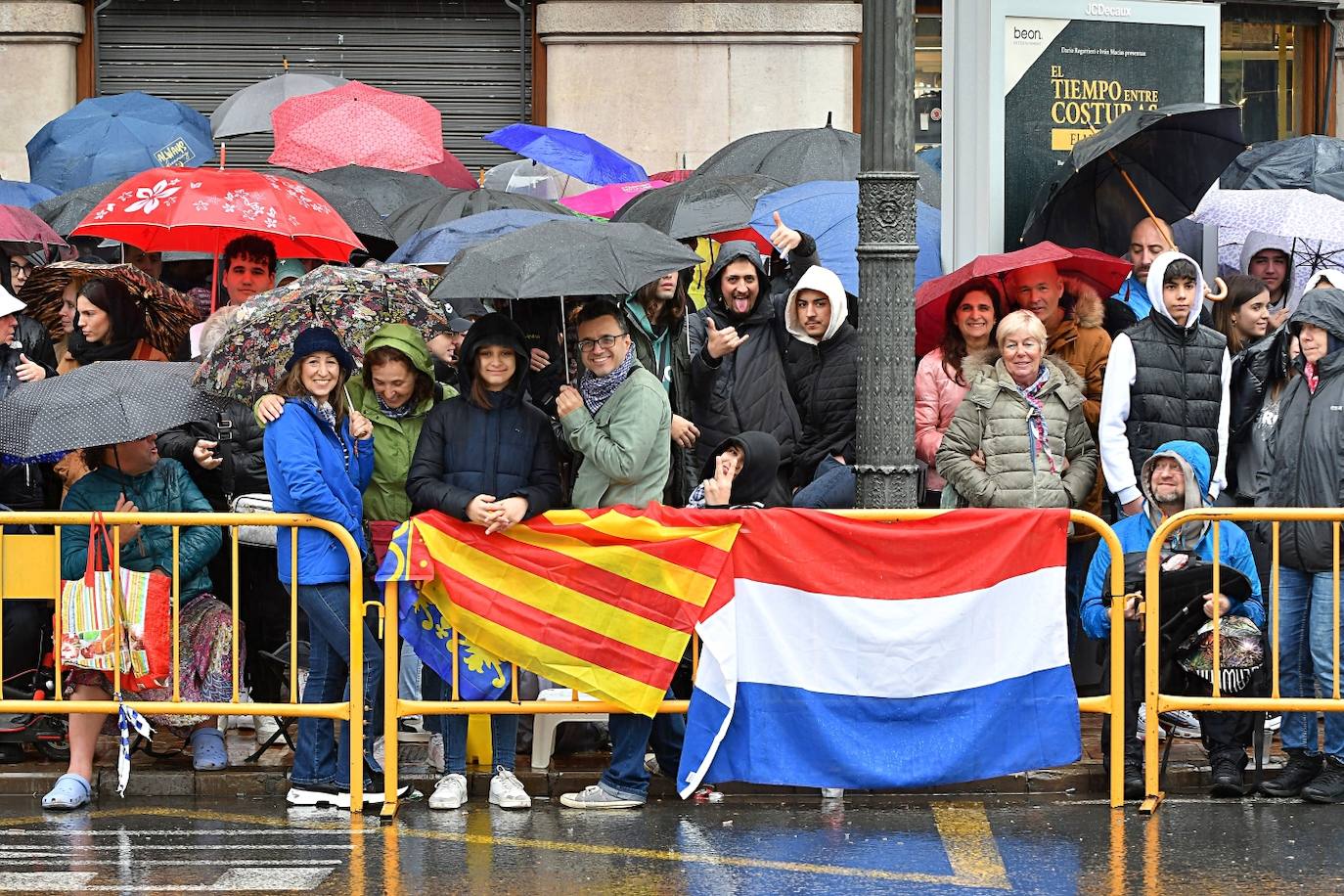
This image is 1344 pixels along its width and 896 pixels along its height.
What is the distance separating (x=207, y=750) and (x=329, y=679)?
81 cm

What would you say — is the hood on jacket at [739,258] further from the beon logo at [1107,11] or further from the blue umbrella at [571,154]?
the blue umbrella at [571,154]

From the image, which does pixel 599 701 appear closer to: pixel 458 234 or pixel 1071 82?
pixel 458 234

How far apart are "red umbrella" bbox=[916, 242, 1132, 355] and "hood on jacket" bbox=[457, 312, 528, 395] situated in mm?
2308

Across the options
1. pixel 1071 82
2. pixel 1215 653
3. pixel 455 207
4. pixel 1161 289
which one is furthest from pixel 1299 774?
pixel 455 207

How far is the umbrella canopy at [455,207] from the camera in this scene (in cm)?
1173

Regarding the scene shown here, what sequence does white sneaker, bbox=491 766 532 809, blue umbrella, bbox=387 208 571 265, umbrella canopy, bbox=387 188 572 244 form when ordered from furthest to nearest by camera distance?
umbrella canopy, bbox=387 188 572 244
blue umbrella, bbox=387 208 571 265
white sneaker, bbox=491 766 532 809

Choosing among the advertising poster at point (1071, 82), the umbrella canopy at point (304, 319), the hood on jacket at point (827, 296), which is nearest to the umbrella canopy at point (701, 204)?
the hood on jacket at point (827, 296)

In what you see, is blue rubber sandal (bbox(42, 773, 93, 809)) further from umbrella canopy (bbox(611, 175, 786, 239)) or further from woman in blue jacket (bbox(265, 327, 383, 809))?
umbrella canopy (bbox(611, 175, 786, 239))

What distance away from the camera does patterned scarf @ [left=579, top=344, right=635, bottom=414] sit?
8867 mm

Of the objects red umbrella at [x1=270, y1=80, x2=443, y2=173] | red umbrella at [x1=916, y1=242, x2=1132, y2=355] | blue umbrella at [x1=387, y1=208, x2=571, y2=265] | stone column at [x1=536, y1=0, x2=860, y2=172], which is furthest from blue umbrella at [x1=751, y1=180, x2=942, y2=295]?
stone column at [x1=536, y1=0, x2=860, y2=172]

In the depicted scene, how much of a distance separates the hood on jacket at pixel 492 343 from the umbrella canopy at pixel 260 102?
697 centimetres

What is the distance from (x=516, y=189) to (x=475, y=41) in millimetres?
4895

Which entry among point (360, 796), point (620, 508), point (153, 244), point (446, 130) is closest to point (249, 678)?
point (360, 796)

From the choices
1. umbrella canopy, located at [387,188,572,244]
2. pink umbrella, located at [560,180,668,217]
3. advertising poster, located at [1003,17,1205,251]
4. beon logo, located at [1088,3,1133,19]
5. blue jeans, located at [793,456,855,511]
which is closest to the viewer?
blue jeans, located at [793,456,855,511]
